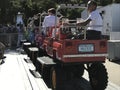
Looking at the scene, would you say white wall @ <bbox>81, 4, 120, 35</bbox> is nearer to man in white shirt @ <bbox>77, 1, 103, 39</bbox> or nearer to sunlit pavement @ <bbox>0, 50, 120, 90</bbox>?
sunlit pavement @ <bbox>0, 50, 120, 90</bbox>

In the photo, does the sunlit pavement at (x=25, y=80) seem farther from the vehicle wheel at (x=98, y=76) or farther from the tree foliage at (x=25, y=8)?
the tree foliage at (x=25, y=8)

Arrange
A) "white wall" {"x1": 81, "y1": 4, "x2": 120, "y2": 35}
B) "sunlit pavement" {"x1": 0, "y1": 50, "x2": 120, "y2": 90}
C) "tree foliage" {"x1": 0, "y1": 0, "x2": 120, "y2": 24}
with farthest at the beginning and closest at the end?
"tree foliage" {"x1": 0, "y1": 0, "x2": 120, "y2": 24} → "white wall" {"x1": 81, "y1": 4, "x2": 120, "y2": 35} → "sunlit pavement" {"x1": 0, "y1": 50, "x2": 120, "y2": 90}

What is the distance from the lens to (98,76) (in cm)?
1046

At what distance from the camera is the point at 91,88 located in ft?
36.0

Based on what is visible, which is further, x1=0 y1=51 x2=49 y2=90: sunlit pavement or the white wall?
the white wall

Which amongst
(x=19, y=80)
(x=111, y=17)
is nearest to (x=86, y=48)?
(x=19, y=80)

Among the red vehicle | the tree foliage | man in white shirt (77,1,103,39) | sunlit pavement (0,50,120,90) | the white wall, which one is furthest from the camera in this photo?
the tree foliage

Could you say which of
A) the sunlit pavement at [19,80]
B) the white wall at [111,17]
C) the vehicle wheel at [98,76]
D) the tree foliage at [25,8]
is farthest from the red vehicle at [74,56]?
the tree foliage at [25,8]

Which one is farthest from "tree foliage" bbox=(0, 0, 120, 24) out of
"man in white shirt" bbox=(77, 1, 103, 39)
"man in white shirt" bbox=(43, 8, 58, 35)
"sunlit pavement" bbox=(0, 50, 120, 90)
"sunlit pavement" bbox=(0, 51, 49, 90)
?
"man in white shirt" bbox=(77, 1, 103, 39)

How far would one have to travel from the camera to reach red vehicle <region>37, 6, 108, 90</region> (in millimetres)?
9861

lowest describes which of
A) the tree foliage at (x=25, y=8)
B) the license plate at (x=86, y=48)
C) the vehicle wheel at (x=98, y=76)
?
the vehicle wheel at (x=98, y=76)

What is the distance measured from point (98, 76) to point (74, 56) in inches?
40.7

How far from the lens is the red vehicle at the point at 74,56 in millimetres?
9861

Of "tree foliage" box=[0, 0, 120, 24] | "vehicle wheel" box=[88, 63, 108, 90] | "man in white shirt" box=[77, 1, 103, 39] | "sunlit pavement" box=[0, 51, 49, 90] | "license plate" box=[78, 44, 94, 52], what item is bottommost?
"sunlit pavement" box=[0, 51, 49, 90]
